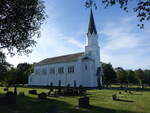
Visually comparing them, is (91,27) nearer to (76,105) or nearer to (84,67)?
(84,67)

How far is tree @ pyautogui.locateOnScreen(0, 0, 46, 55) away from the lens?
18.6m

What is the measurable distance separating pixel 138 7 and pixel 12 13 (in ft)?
49.4

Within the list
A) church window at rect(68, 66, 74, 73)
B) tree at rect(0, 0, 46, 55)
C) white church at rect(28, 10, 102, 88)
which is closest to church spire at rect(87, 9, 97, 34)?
white church at rect(28, 10, 102, 88)

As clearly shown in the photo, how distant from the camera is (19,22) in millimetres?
19484

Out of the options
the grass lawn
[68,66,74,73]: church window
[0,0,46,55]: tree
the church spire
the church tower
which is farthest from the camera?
the church spire

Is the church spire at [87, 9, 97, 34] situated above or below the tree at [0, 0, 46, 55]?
above

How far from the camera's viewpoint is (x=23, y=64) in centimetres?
8800

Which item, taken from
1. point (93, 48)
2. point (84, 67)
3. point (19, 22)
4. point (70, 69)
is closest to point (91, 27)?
point (93, 48)

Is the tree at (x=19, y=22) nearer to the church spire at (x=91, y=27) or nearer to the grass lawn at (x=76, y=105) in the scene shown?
the grass lawn at (x=76, y=105)

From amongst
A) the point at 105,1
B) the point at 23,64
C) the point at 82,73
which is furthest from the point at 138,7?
the point at 23,64

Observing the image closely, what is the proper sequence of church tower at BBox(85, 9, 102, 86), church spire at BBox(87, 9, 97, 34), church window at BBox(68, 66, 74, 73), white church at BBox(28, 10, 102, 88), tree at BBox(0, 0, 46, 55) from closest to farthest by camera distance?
tree at BBox(0, 0, 46, 55) → white church at BBox(28, 10, 102, 88) → church tower at BBox(85, 9, 102, 86) → church window at BBox(68, 66, 74, 73) → church spire at BBox(87, 9, 97, 34)

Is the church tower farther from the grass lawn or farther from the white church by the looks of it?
the grass lawn

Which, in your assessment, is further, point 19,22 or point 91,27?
point 91,27

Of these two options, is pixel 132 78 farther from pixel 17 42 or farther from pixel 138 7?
pixel 138 7
